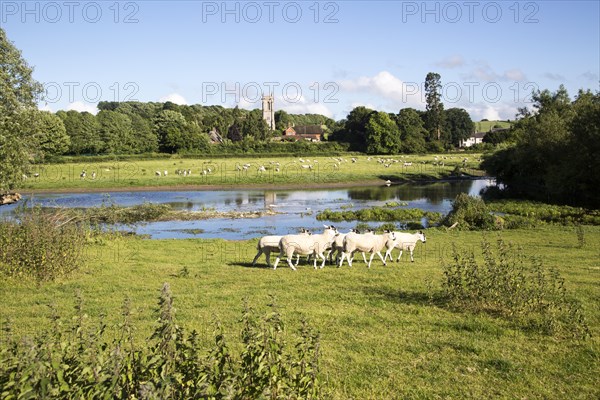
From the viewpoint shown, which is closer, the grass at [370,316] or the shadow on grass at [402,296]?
the grass at [370,316]

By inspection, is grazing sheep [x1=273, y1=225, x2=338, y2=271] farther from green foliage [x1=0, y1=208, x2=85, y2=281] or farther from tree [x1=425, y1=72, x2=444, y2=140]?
tree [x1=425, y1=72, x2=444, y2=140]

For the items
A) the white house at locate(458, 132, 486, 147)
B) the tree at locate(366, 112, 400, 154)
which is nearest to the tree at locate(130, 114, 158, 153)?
the tree at locate(366, 112, 400, 154)

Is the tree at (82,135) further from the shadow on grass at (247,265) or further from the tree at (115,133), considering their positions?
the shadow on grass at (247,265)

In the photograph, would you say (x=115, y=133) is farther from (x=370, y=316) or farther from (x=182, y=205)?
(x=370, y=316)

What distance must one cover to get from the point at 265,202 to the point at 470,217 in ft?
78.9

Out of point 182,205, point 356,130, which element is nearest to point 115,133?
point 356,130

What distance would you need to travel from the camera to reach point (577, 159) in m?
45.5

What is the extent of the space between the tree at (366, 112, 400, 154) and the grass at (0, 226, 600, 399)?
293 ft

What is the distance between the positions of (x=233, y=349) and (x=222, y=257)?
42.7ft

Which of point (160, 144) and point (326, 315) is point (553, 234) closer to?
point (326, 315)

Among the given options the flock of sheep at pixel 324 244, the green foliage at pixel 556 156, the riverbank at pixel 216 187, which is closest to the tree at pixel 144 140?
the riverbank at pixel 216 187

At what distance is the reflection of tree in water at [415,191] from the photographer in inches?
2215

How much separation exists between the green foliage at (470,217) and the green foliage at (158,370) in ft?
91.8

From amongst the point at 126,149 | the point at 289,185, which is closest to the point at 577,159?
the point at 289,185
